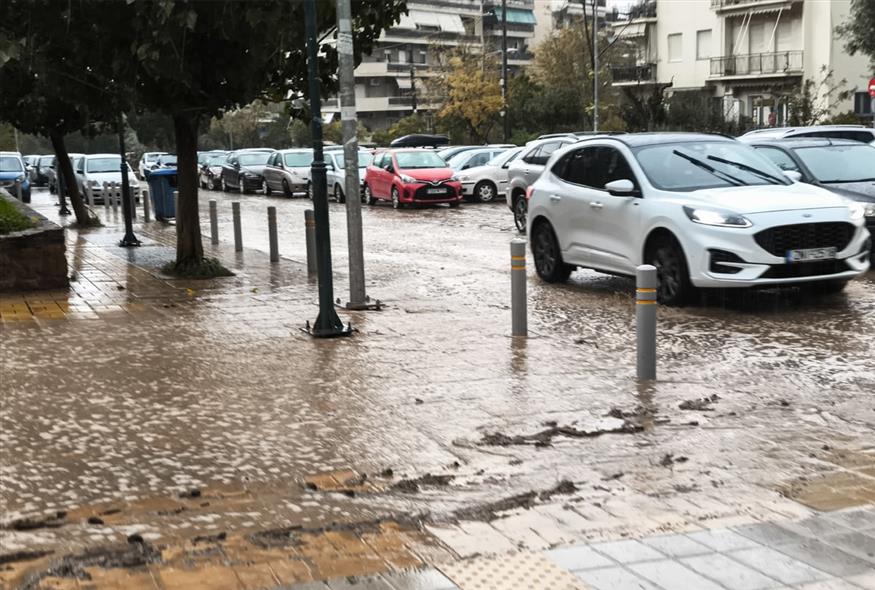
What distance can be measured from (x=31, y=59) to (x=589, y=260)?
7.56 meters

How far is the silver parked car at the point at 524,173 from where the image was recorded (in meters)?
22.7

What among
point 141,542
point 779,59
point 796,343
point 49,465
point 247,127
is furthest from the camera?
point 247,127

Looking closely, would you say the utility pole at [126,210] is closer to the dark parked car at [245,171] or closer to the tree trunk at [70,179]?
the tree trunk at [70,179]

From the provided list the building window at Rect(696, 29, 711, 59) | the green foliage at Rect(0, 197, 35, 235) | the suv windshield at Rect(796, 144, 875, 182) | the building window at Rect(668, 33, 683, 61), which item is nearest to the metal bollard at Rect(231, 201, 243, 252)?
the green foliage at Rect(0, 197, 35, 235)

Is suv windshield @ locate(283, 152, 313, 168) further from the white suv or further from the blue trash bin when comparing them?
the white suv

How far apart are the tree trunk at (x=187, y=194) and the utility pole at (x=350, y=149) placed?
4135 mm

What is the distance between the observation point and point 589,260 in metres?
13.6

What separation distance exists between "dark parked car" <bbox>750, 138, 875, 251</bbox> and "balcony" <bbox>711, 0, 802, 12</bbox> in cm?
3965

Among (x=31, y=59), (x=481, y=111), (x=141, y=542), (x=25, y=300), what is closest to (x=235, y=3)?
(x=31, y=59)

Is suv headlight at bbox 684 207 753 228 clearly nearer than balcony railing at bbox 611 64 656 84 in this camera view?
Yes

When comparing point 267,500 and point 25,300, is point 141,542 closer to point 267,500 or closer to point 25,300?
point 267,500

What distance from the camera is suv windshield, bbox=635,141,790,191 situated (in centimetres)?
1269

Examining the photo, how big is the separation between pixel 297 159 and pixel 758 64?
2509 centimetres

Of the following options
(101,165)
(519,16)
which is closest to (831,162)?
(101,165)
